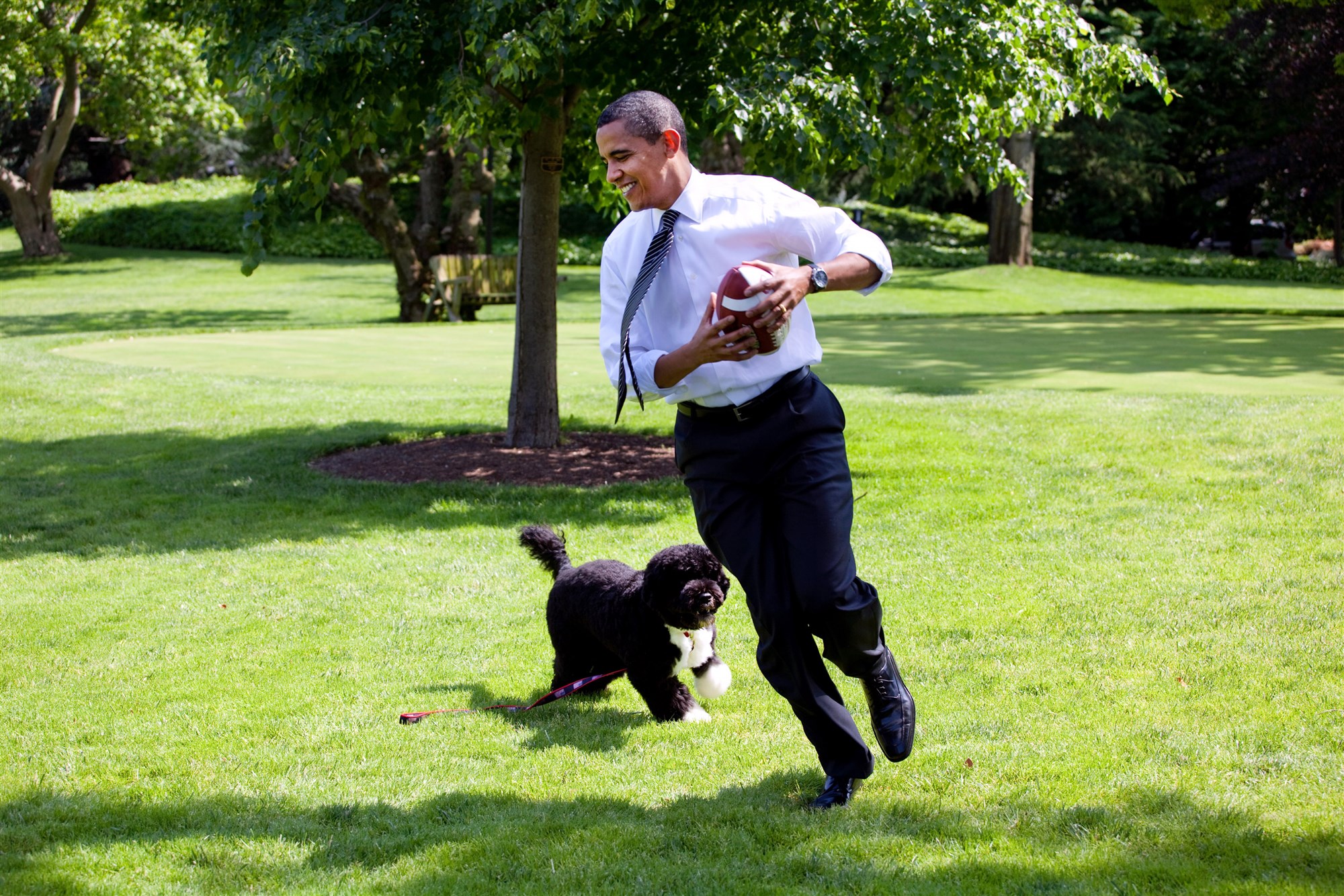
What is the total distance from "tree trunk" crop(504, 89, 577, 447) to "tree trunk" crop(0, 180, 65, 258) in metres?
32.9

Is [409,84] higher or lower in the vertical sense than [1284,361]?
higher

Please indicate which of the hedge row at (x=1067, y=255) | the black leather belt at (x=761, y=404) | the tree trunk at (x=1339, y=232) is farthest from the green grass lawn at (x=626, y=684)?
the tree trunk at (x=1339, y=232)

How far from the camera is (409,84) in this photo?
8.96m

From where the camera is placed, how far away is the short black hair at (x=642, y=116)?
383cm

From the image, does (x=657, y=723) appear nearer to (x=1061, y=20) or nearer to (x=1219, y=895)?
(x=1219, y=895)

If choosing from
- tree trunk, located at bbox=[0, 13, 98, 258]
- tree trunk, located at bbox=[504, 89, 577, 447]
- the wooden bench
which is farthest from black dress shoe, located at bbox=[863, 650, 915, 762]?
tree trunk, located at bbox=[0, 13, 98, 258]

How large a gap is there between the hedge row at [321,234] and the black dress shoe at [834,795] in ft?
112

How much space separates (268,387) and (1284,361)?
40.7ft

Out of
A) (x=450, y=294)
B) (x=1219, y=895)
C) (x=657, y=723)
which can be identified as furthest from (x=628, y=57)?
(x=450, y=294)

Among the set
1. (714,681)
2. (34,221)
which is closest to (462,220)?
(34,221)

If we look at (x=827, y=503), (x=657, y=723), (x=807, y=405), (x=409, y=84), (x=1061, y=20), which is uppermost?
(x=1061, y=20)

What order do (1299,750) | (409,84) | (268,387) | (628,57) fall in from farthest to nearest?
(268,387)
(628,57)
(409,84)
(1299,750)

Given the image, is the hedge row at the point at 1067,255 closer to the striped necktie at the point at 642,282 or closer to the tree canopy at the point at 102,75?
the tree canopy at the point at 102,75

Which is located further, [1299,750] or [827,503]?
[1299,750]
